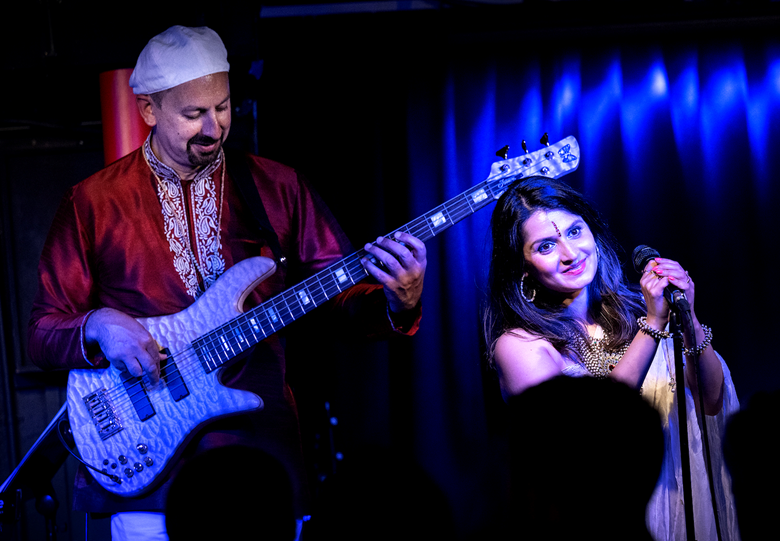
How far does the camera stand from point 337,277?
6.99ft

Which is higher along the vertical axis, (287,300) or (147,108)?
(147,108)

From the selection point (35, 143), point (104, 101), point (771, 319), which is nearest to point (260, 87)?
point (104, 101)

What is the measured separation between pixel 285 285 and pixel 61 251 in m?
0.72

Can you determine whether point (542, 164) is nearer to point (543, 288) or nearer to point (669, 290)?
point (543, 288)

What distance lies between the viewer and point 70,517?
3.60m

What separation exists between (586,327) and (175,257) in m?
1.35

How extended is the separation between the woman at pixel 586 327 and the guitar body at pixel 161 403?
2.61ft

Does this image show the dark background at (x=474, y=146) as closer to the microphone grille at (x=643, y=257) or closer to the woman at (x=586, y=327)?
the woman at (x=586, y=327)

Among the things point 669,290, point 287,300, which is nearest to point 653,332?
point 669,290

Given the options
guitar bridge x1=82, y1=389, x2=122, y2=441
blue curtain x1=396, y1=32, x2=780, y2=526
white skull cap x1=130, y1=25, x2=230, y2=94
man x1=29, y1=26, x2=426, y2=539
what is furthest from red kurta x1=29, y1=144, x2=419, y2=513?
blue curtain x1=396, y1=32, x2=780, y2=526

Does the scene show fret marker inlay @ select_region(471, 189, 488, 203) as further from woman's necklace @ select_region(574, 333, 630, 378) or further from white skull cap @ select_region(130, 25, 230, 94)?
white skull cap @ select_region(130, 25, 230, 94)

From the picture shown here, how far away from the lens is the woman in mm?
1920

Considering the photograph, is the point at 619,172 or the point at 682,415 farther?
the point at 619,172

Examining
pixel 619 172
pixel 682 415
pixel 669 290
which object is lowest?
pixel 682 415
